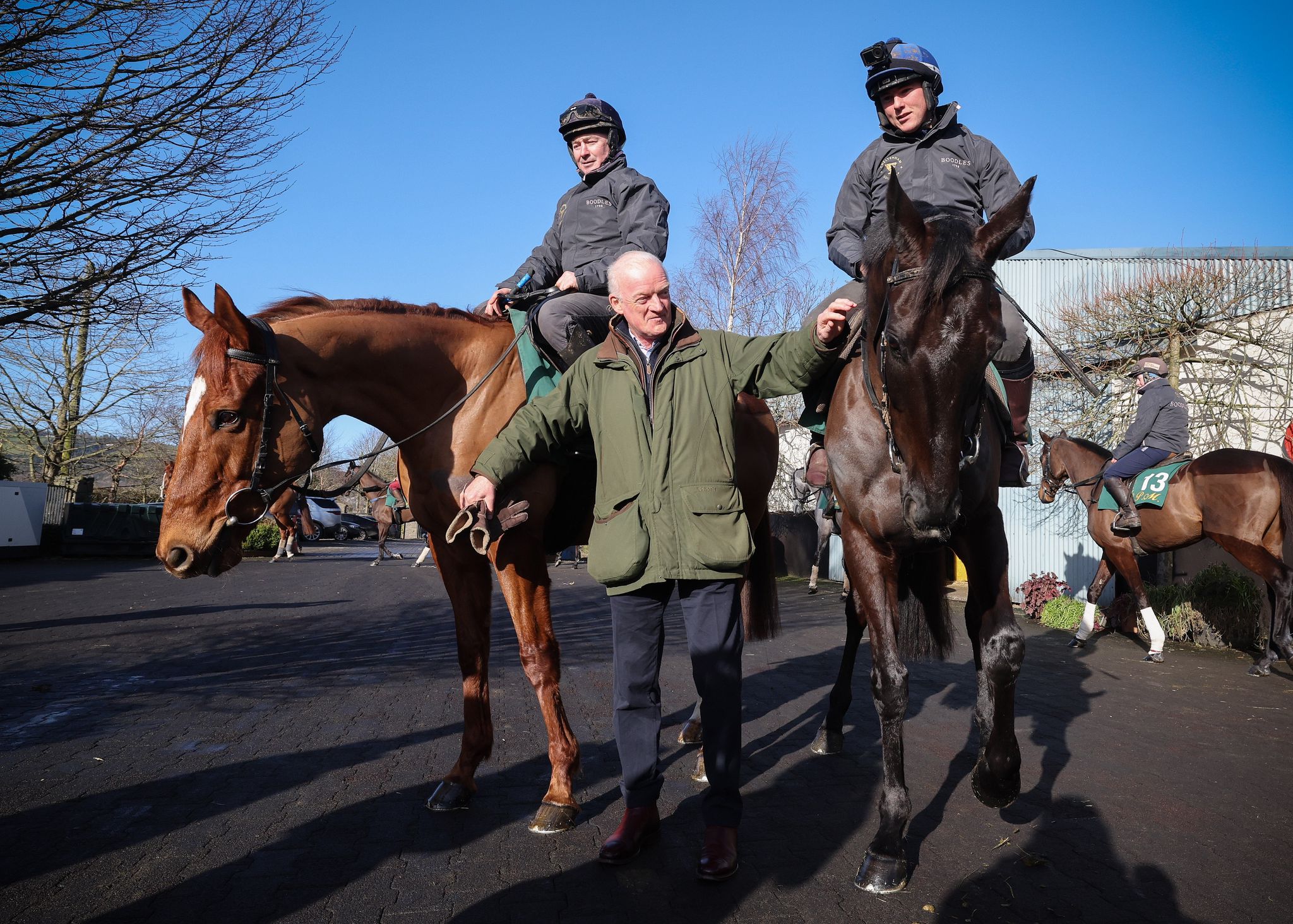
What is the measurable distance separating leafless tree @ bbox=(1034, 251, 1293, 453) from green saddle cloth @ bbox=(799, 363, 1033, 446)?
1190 cm

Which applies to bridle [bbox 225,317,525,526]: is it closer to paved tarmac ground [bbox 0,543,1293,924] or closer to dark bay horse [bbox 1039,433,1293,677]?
paved tarmac ground [bbox 0,543,1293,924]

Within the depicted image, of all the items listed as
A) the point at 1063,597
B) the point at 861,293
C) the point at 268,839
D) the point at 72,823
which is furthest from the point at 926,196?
the point at 1063,597

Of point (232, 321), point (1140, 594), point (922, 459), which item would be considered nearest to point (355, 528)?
point (1140, 594)

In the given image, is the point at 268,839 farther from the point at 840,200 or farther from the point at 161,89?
the point at 161,89

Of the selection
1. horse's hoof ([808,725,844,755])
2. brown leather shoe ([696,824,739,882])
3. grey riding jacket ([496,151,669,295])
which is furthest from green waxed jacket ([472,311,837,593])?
horse's hoof ([808,725,844,755])

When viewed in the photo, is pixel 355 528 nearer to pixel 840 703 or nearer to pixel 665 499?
pixel 840 703

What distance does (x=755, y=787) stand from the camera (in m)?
4.61

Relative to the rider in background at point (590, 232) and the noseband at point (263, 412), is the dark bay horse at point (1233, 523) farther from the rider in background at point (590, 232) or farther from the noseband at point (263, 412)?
the noseband at point (263, 412)

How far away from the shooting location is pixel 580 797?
4.41 m

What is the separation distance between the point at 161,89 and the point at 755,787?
8.65 meters

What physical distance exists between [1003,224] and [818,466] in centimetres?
156

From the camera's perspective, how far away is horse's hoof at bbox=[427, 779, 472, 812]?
4.17 meters

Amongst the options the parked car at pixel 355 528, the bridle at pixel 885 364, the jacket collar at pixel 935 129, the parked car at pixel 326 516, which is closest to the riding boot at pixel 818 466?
the bridle at pixel 885 364

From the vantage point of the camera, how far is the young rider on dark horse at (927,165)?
422cm
